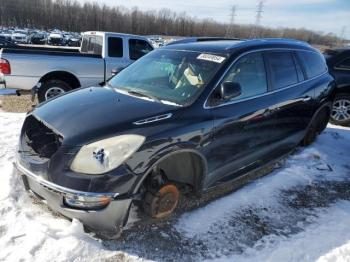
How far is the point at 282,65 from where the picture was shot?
4926 mm

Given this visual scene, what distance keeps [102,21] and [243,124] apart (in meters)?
88.4

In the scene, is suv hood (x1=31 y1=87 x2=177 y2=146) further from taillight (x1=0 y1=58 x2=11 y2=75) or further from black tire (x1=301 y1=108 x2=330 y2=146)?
taillight (x1=0 y1=58 x2=11 y2=75)

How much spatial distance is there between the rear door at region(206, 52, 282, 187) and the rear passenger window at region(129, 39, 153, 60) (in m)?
5.58

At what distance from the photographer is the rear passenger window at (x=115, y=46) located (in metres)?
9.15

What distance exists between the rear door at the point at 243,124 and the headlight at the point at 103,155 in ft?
3.34

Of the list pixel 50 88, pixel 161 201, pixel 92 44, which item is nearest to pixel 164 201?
pixel 161 201

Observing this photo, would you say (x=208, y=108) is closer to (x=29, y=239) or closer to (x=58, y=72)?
(x=29, y=239)

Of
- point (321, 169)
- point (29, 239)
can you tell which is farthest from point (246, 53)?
point (29, 239)

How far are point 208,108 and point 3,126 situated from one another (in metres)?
4.20

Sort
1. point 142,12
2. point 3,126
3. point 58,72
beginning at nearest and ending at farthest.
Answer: point 3,126
point 58,72
point 142,12

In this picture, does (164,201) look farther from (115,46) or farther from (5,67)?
(115,46)

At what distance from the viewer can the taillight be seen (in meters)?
7.33

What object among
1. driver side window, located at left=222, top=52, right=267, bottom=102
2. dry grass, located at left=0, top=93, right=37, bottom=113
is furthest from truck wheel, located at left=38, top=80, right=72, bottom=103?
driver side window, located at left=222, top=52, right=267, bottom=102

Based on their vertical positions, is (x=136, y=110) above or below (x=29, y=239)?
above
